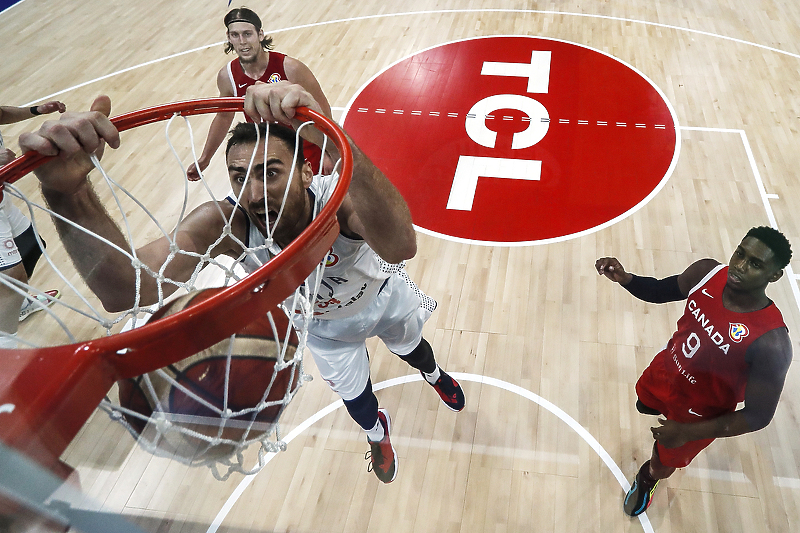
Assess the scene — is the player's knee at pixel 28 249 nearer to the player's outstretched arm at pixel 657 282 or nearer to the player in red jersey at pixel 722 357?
the player's outstretched arm at pixel 657 282

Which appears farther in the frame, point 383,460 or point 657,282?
point 383,460

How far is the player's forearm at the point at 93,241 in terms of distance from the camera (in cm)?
157

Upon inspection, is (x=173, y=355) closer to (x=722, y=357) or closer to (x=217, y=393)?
(x=217, y=393)

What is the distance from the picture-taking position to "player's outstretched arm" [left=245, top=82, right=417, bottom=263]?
1.54 meters

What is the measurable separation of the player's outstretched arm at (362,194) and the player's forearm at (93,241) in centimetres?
50

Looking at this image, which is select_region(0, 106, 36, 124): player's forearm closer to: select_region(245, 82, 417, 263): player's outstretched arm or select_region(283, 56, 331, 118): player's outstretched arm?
select_region(283, 56, 331, 118): player's outstretched arm

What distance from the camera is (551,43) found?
240 inches

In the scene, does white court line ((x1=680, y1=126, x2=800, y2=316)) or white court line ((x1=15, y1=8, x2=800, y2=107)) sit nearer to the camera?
white court line ((x1=680, y1=126, x2=800, y2=316))

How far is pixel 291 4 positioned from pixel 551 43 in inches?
129

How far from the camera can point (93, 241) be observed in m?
1.59

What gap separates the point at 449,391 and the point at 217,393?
163 cm

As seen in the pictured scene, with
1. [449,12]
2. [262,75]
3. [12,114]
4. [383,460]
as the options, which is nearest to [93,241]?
[383,460]

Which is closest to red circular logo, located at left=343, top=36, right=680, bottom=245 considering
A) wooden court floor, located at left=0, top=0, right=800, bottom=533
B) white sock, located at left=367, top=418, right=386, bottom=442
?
wooden court floor, located at left=0, top=0, right=800, bottom=533

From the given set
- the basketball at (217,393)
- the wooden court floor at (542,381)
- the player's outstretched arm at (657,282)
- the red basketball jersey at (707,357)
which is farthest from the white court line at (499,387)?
the basketball at (217,393)
